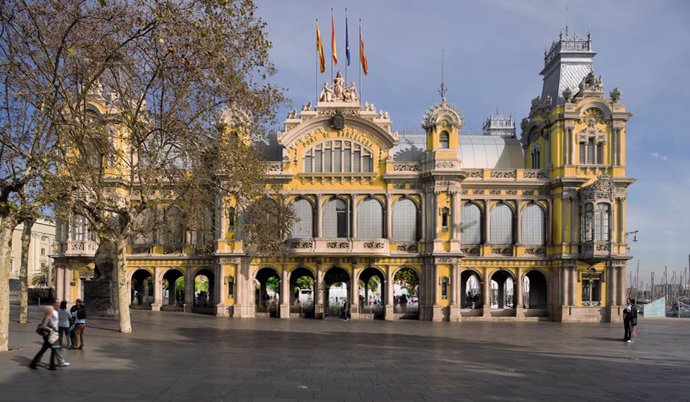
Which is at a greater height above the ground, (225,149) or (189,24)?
(189,24)

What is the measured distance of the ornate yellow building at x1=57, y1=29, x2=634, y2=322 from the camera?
5444 cm

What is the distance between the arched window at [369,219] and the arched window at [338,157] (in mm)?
2823

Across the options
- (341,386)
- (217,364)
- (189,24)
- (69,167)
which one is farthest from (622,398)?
(69,167)

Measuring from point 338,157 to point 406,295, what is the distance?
106ft

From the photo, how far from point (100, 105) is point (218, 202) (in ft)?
39.6

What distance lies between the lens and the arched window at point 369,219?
182 ft

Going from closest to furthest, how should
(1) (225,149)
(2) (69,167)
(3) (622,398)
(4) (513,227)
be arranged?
1. (3) (622,398)
2. (2) (69,167)
3. (1) (225,149)
4. (4) (513,227)

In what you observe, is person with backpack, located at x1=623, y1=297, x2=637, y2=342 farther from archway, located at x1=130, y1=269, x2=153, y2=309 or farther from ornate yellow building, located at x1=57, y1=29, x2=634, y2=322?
archway, located at x1=130, y1=269, x2=153, y2=309

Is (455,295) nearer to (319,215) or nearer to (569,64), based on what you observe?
(319,215)

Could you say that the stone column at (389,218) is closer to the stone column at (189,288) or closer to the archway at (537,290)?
the archway at (537,290)

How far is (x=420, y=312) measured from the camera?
54938 mm

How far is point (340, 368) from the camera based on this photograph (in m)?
21.6

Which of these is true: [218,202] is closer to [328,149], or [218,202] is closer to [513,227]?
[328,149]

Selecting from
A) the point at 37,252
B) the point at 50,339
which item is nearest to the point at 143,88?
the point at 50,339
